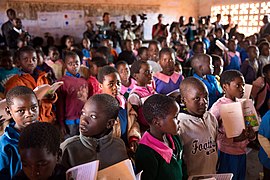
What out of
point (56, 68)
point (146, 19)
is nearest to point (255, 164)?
point (56, 68)

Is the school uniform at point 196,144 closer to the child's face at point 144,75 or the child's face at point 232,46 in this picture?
the child's face at point 144,75

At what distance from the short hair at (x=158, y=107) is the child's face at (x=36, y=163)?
63 cm

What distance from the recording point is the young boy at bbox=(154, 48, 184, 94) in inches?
118

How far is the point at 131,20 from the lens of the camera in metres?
8.24

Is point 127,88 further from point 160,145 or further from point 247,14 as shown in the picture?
point 247,14

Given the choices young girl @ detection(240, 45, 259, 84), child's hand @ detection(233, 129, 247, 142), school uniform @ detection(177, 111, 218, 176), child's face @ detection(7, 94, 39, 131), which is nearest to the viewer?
child's face @ detection(7, 94, 39, 131)

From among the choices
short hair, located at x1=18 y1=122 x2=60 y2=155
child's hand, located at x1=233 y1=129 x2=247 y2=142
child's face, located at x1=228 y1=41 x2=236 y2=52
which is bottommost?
child's hand, located at x1=233 y1=129 x2=247 y2=142

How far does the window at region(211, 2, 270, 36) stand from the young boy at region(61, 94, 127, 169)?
8.12 meters

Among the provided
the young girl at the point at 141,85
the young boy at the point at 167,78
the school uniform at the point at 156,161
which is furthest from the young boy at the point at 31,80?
the school uniform at the point at 156,161

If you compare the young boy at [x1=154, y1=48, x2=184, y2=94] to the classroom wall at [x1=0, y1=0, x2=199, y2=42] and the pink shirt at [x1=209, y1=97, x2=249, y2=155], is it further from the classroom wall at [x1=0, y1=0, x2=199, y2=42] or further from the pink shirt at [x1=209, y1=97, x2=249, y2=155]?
the classroom wall at [x1=0, y1=0, x2=199, y2=42]

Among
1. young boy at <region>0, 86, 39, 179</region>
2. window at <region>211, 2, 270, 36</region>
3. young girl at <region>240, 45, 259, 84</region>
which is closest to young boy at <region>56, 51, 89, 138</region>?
young boy at <region>0, 86, 39, 179</region>

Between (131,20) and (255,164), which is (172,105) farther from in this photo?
(131,20)

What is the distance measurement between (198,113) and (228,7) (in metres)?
8.34

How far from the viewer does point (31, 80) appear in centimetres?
279
